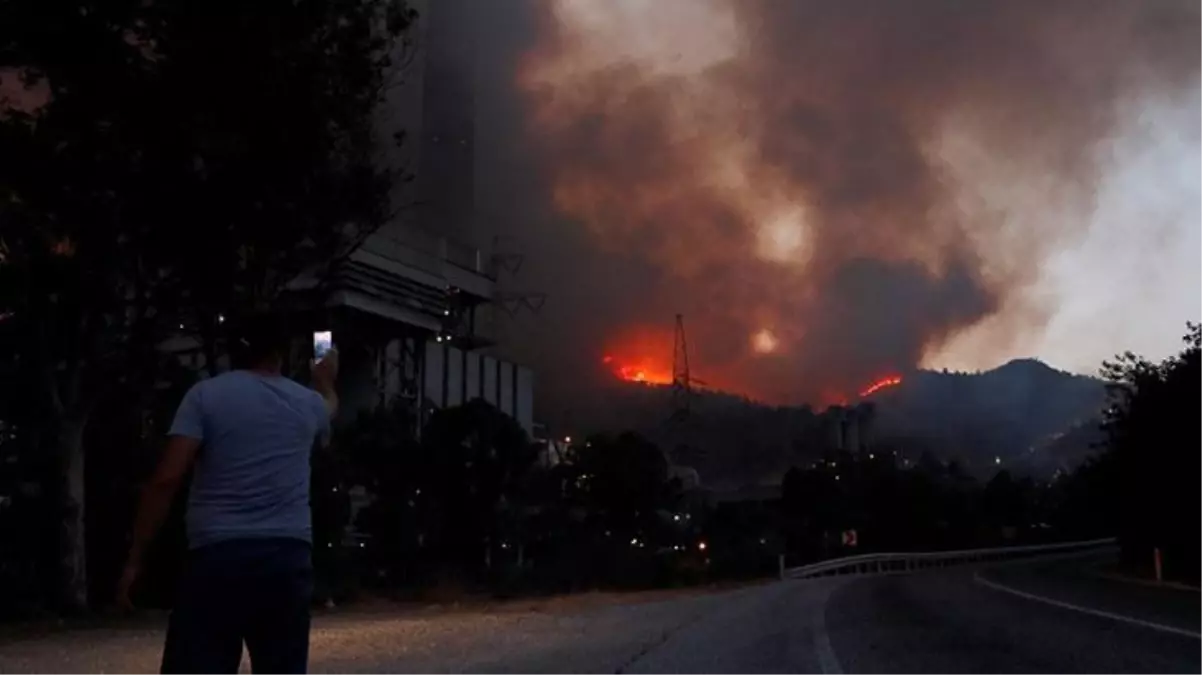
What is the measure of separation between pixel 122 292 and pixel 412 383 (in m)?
78.5

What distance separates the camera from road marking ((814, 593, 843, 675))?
36.8 feet

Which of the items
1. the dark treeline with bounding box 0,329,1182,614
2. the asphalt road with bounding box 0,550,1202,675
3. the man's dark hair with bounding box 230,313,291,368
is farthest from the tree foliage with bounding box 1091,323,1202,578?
the man's dark hair with bounding box 230,313,291,368

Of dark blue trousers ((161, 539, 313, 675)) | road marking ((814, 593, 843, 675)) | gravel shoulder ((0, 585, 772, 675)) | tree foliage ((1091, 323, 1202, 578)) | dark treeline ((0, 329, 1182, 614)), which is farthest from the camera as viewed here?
tree foliage ((1091, 323, 1202, 578))

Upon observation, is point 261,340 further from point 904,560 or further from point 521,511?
point 904,560

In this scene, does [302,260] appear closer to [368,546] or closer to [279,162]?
[279,162]

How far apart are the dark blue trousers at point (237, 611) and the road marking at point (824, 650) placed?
7276mm

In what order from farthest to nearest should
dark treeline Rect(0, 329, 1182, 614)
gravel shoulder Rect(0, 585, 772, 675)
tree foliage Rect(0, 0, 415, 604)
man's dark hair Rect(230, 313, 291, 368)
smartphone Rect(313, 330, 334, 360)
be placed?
dark treeline Rect(0, 329, 1182, 614) < tree foliage Rect(0, 0, 415, 604) < gravel shoulder Rect(0, 585, 772, 675) < smartphone Rect(313, 330, 334, 360) < man's dark hair Rect(230, 313, 291, 368)

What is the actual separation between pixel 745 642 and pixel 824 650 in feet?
4.45

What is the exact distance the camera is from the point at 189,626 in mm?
4332

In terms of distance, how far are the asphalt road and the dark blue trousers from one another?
6650 mm

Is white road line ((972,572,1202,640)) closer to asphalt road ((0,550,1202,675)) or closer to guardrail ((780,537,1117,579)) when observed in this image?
asphalt road ((0,550,1202,675))

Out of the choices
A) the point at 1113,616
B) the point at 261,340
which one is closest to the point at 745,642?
the point at 1113,616

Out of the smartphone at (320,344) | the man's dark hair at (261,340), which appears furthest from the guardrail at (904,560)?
the man's dark hair at (261,340)

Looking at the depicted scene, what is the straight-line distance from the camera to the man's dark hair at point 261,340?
4812mm
